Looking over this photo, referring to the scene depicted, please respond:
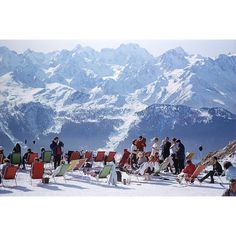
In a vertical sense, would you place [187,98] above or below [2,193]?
above

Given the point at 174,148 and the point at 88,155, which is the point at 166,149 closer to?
the point at 174,148

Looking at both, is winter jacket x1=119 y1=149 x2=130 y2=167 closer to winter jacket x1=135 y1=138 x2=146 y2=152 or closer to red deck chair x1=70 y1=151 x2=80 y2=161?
winter jacket x1=135 y1=138 x2=146 y2=152

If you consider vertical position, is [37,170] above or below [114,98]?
below

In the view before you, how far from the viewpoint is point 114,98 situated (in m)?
21.1

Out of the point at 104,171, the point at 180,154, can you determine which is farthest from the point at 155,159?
the point at 104,171

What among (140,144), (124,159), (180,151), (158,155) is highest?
(140,144)

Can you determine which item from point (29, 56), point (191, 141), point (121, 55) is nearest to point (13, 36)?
point (29, 56)

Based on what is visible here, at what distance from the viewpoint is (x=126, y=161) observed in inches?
689

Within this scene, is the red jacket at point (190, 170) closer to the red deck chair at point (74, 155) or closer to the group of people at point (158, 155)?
the group of people at point (158, 155)

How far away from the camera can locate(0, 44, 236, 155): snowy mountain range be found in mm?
19766
